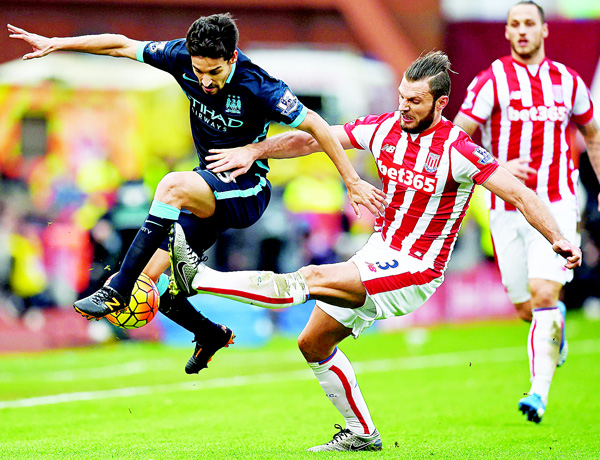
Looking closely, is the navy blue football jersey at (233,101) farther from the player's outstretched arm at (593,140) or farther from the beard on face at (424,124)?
the player's outstretched arm at (593,140)

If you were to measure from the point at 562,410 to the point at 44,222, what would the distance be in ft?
24.5

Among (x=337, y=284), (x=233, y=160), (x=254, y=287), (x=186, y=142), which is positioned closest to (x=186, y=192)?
(x=233, y=160)

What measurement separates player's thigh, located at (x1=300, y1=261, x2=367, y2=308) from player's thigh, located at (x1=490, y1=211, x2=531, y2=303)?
2.17 meters

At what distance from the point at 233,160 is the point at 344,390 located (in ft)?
5.40

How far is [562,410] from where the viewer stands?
7.75 meters

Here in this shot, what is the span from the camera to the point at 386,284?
556 centimetres

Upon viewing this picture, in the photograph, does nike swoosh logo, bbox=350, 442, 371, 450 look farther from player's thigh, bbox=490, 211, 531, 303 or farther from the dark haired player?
player's thigh, bbox=490, 211, 531, 303

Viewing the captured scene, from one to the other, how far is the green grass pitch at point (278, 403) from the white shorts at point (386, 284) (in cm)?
88

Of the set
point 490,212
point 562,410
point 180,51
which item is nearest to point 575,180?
point 490,212

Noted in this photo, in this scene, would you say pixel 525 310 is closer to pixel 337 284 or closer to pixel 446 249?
pixel 446 249

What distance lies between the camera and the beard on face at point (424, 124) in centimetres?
562

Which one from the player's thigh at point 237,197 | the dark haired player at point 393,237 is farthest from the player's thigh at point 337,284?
the player's thigh at point 237,197

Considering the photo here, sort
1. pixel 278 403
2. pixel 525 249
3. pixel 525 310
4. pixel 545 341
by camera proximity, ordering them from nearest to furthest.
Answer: pixel 545 341, pixel 525 249, pixel 525 310, pixel 278 403

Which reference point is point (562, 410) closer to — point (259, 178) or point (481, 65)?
point (259, 178)
